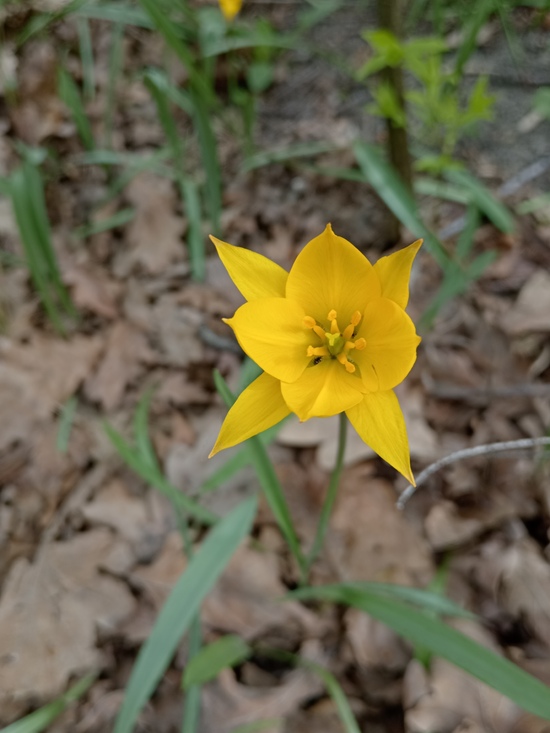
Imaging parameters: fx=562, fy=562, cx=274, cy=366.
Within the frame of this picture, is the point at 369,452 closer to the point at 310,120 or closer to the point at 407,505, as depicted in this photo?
the point at 407,505

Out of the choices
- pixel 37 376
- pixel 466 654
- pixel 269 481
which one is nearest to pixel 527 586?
pixel 466 654

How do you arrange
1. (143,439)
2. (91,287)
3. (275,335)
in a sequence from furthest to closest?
(91,287) < (143,439) < (275,335)

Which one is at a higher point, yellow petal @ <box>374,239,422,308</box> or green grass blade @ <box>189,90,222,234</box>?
green grass blade @ <box>189,90,222,234</box>

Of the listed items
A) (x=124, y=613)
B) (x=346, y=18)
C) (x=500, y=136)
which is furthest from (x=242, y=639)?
(x=346, y=18)

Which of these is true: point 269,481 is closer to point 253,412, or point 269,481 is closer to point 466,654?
point 253,412

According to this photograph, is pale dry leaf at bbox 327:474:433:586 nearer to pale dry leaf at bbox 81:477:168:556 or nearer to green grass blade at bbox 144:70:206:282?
pale dry leaf at bbox 81:477:168:556

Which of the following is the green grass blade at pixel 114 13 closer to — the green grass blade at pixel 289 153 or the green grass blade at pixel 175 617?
the green grass blade at pixel 289 153

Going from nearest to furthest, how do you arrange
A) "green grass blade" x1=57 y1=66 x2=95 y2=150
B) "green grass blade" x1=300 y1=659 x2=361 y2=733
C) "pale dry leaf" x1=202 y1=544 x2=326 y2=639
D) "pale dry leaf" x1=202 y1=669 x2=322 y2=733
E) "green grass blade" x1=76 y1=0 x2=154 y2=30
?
"green grass blade" x1=300 y1=659 x2=361 y2=733
"pale dry leaf" x1=202 y1=669 x2=322 y2=733
"pale dry leaf" x1=202 y1=544 x2=326 y2=639
"green grass blade" x1=57 y1=66 x2=95 y2=150
"green grass blade" x1=76 y1=0 x2=154 y2=30

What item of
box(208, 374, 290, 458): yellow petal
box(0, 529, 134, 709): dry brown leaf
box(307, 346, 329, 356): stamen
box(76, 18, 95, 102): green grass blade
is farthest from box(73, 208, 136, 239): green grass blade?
box(208, 374, 290, 458): yellow petal
